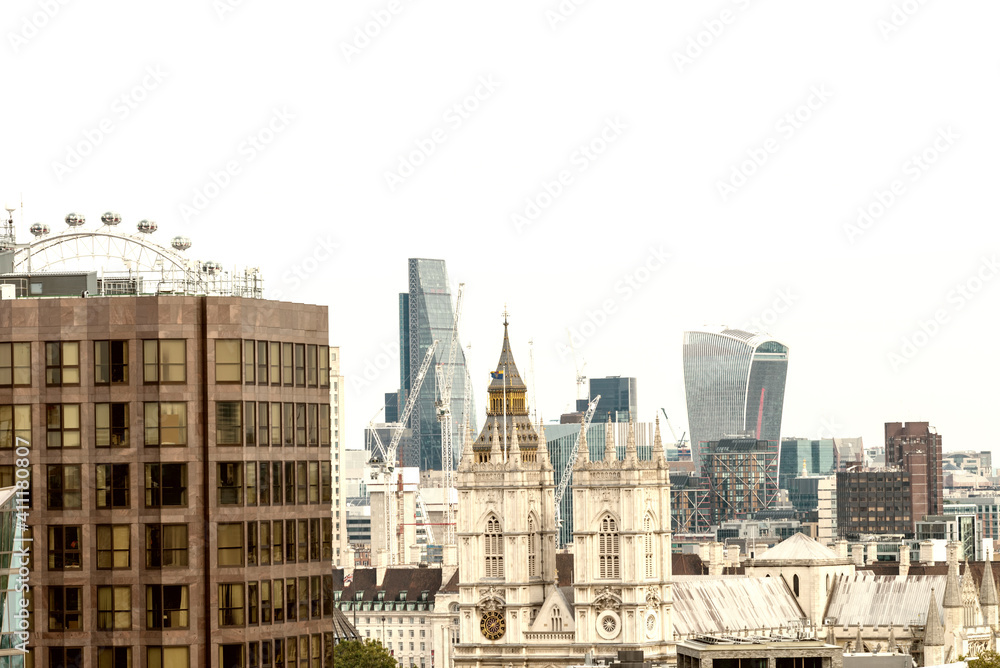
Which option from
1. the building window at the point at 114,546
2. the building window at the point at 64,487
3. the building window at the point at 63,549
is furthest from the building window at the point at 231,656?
the building window at the point at 64,487

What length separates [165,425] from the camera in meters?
94.0

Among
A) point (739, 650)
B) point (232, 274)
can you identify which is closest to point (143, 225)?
point (232, 274)

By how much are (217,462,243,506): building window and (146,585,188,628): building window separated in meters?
4.11

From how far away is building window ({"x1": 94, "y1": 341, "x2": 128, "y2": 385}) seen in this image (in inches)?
3711

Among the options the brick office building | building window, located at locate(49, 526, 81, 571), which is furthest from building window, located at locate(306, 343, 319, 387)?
building window, located at locate(49, 526, 81, 571)

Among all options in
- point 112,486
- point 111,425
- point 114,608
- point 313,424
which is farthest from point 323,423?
point 114,608

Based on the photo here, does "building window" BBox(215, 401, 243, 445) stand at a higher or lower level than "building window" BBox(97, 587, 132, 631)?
higher

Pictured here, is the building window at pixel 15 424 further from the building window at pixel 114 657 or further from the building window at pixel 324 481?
the building window at pixel 324 481

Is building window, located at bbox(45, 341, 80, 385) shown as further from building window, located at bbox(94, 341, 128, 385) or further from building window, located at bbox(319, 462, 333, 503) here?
building window, located at bbox(319, 462, 333, 503)

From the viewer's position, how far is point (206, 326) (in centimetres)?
9456

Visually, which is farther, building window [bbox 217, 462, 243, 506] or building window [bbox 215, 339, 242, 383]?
building window [bbox 215, 339, 242, 383]

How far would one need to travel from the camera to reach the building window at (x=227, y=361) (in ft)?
311

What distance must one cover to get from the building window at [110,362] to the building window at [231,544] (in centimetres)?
727

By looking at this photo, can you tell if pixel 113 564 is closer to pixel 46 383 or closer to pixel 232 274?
pixel 46 383
